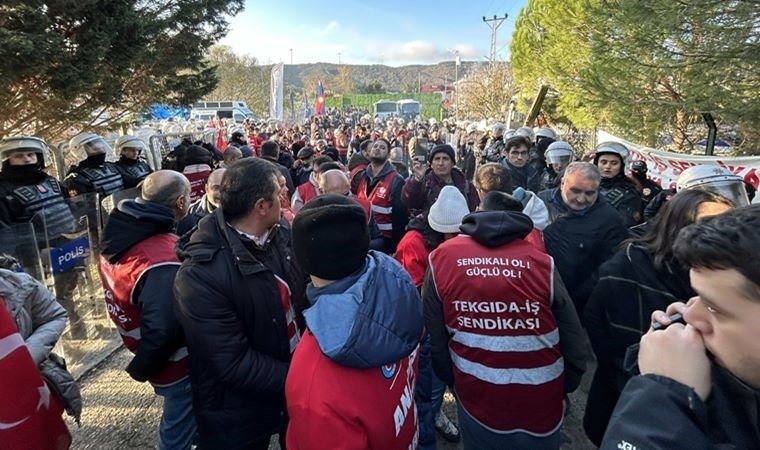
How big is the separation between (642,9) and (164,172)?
5488mm

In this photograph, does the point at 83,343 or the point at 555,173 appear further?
the point at 555,173

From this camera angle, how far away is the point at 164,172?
8.70ft

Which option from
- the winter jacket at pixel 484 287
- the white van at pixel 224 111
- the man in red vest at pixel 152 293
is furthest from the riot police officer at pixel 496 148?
the white van at pixel 224 111

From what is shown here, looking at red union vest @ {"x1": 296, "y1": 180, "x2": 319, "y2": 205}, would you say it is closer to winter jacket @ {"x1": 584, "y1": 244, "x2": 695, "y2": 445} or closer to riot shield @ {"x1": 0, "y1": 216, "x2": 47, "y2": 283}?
riot shield @ {"x1": 0, "y1": 216, "x2": 47, "y2": 283}

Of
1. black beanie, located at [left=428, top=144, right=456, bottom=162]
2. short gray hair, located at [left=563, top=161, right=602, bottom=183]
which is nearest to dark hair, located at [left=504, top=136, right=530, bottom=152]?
black beanie, located at [left=428, top=144, right=456, bottom=162]

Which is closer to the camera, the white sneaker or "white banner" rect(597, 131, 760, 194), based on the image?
the white sneaker

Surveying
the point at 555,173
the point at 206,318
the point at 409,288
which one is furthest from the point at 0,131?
the point at 555,173

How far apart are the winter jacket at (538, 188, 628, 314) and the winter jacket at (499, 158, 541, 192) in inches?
110

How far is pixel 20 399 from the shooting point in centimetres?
167

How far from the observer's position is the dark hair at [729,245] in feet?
2.68

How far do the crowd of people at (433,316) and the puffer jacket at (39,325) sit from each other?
0.4 inches

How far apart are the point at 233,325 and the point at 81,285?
3850 mm

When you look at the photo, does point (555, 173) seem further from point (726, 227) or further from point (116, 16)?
point (116, 16)

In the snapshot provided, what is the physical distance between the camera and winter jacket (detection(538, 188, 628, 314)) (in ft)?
10.00
